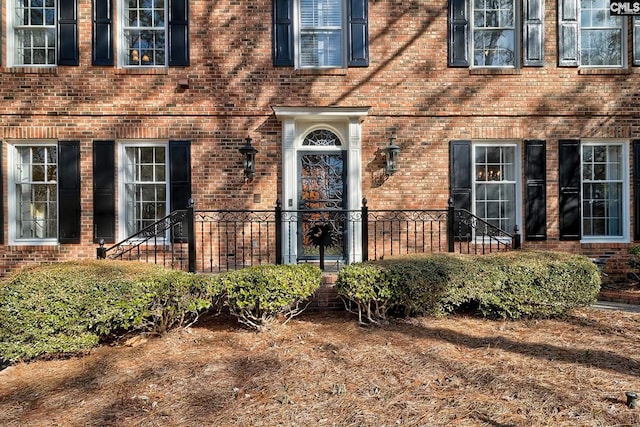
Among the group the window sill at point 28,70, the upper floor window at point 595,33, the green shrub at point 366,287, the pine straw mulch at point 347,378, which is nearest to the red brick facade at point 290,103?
the window sill at point 28,70

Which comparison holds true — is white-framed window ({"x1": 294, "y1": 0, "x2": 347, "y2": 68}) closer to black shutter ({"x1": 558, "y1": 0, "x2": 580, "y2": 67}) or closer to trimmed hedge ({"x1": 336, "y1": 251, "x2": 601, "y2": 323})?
black shutter ({"x1": 558, "y1": 0, "x2": 580, "y2": 67})

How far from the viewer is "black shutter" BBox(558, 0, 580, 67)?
6957 mm

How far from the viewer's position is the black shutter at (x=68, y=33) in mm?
6723

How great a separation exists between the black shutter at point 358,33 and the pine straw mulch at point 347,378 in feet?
15.6

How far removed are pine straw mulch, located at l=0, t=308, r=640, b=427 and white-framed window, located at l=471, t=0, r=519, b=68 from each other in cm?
497

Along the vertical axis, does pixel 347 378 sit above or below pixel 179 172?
below

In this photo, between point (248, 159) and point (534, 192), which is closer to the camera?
point (248, 159)

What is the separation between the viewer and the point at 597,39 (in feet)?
23.4

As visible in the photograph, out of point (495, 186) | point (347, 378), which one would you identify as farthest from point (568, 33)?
point (347, 378)

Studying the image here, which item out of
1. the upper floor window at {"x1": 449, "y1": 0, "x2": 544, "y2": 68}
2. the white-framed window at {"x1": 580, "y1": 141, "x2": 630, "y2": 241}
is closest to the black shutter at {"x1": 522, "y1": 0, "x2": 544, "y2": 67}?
the upper floor window at {"x1": 449, "y1": 0, "x2": 544, "y2": 68}

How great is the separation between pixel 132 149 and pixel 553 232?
8.06 meters

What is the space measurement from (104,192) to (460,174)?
6525mm

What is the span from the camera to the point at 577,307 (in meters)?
5.02

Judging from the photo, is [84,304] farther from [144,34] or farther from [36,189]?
[144,34]
